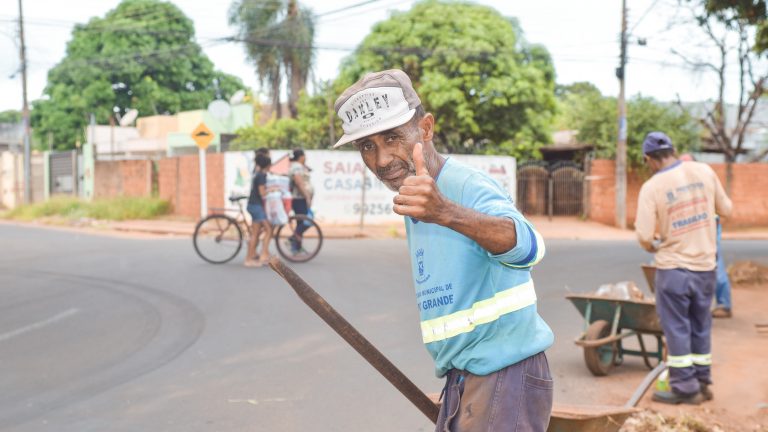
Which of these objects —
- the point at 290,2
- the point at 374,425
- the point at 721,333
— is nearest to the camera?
the point at 374,425

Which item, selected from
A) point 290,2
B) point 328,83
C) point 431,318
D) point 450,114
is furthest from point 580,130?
point 431,318

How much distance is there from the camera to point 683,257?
17.3 feet

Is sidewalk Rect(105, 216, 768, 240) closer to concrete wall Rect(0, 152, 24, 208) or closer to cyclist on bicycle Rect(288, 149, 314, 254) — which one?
cyclist on bicycle Rect(288, 149, 314, 254)

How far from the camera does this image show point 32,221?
27.2 metres

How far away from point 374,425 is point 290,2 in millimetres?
30155

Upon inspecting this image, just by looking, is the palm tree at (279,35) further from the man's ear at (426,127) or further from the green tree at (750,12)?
the man's ear at (426,127)

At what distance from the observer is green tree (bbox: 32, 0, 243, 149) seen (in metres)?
45.6

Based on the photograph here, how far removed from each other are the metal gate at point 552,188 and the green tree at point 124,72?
24525 mm

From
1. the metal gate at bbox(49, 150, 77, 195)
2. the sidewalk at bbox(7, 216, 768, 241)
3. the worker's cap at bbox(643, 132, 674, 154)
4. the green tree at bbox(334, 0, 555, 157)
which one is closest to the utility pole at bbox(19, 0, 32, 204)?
the metal gate at bbox(49, 150, 77, 195)

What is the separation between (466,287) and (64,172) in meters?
35.1

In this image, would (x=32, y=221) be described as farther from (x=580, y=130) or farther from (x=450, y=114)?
(x=580, y=130)

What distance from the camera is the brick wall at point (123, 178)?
94.9 feet

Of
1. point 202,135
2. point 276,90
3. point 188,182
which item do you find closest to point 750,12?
point 202,135

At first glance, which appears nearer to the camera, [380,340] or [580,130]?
[380,340]
